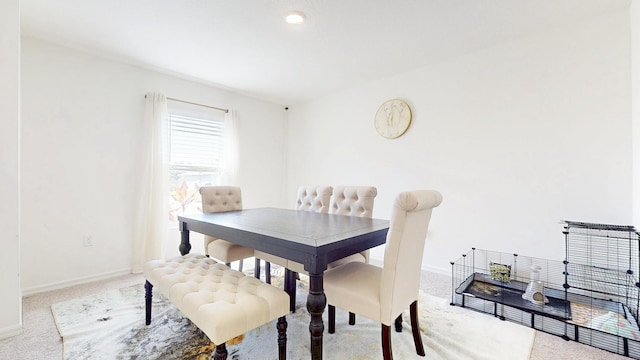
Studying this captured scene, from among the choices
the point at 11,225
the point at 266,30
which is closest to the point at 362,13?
the point at 266,30

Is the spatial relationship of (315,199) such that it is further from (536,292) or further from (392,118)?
(536,292)

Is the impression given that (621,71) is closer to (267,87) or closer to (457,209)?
(457,209)

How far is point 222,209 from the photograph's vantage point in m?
2.81

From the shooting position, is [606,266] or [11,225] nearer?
[11,225]

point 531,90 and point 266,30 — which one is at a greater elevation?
point 266,30

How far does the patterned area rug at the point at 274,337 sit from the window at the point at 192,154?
162cm

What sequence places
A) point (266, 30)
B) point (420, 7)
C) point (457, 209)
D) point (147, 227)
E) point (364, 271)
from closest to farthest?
point (364, 271)
point (420, 7)
point (266, 30)
point (457, 209)
point (147, 227)

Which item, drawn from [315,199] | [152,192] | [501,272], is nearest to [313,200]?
[315,199]

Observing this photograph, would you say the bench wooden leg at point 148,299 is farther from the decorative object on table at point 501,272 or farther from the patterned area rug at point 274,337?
the decorative object on table at point 501,272

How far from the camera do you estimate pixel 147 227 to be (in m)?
3.19

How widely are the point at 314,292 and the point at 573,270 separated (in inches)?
92.4

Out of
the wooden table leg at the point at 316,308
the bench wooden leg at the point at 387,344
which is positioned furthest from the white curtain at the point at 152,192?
the bench wooden leg at the point at 387,344

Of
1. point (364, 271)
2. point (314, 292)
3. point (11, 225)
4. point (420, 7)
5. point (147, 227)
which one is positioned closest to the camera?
point (314, 292)

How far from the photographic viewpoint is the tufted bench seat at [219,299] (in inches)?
49.6
